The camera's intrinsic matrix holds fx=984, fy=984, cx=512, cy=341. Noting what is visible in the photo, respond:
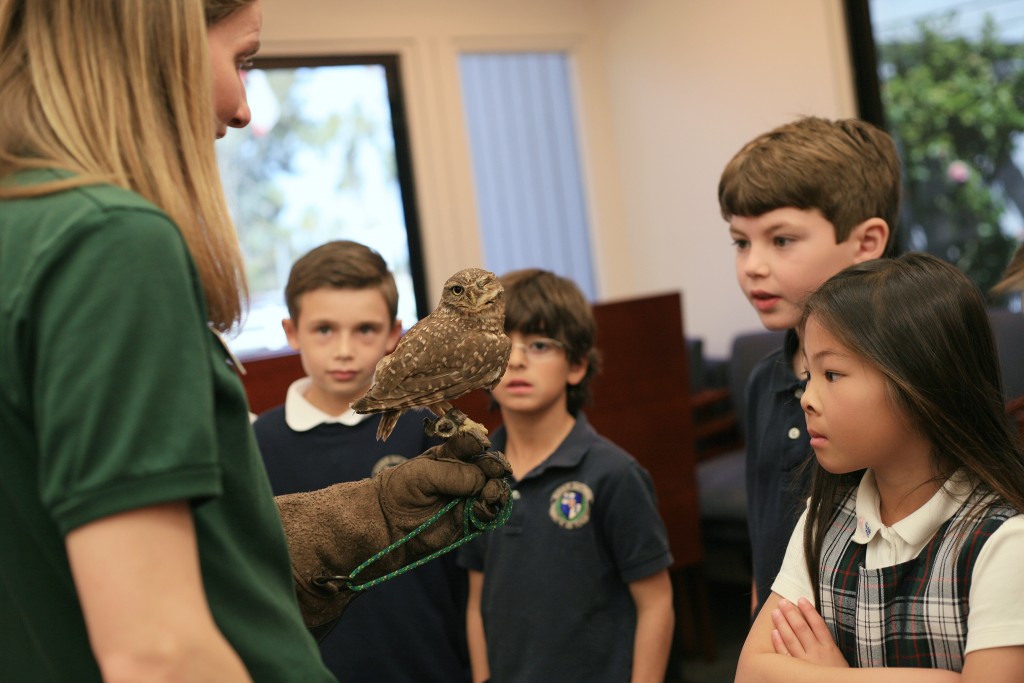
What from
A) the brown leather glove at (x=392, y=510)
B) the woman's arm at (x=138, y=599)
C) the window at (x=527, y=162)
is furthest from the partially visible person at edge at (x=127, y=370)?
the window at (x=527, y=162)

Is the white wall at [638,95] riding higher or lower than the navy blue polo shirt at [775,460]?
higher

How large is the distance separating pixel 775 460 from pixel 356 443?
0.81 metres

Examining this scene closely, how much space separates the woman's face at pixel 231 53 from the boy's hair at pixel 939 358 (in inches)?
31.4

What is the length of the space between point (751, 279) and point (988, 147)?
3.20 meters

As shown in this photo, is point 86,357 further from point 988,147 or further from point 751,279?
point 988,147

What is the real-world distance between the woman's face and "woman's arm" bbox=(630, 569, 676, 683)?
1184 millimetres

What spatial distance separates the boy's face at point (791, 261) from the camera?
5.34 feet

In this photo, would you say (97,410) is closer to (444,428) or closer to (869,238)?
(444,428)

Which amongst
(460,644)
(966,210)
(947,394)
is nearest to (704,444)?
(966,210)

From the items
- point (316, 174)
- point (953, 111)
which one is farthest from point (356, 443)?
point (953, 111)

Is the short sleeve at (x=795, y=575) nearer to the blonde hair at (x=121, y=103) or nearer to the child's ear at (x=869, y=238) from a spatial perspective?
the child's ear at (x=869, y=238)

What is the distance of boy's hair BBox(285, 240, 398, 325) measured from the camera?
2043 millimetres

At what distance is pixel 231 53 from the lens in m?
0.97

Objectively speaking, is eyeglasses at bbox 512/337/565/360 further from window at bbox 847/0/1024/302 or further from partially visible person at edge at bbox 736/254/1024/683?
window at bbox 847/0/1024/302
